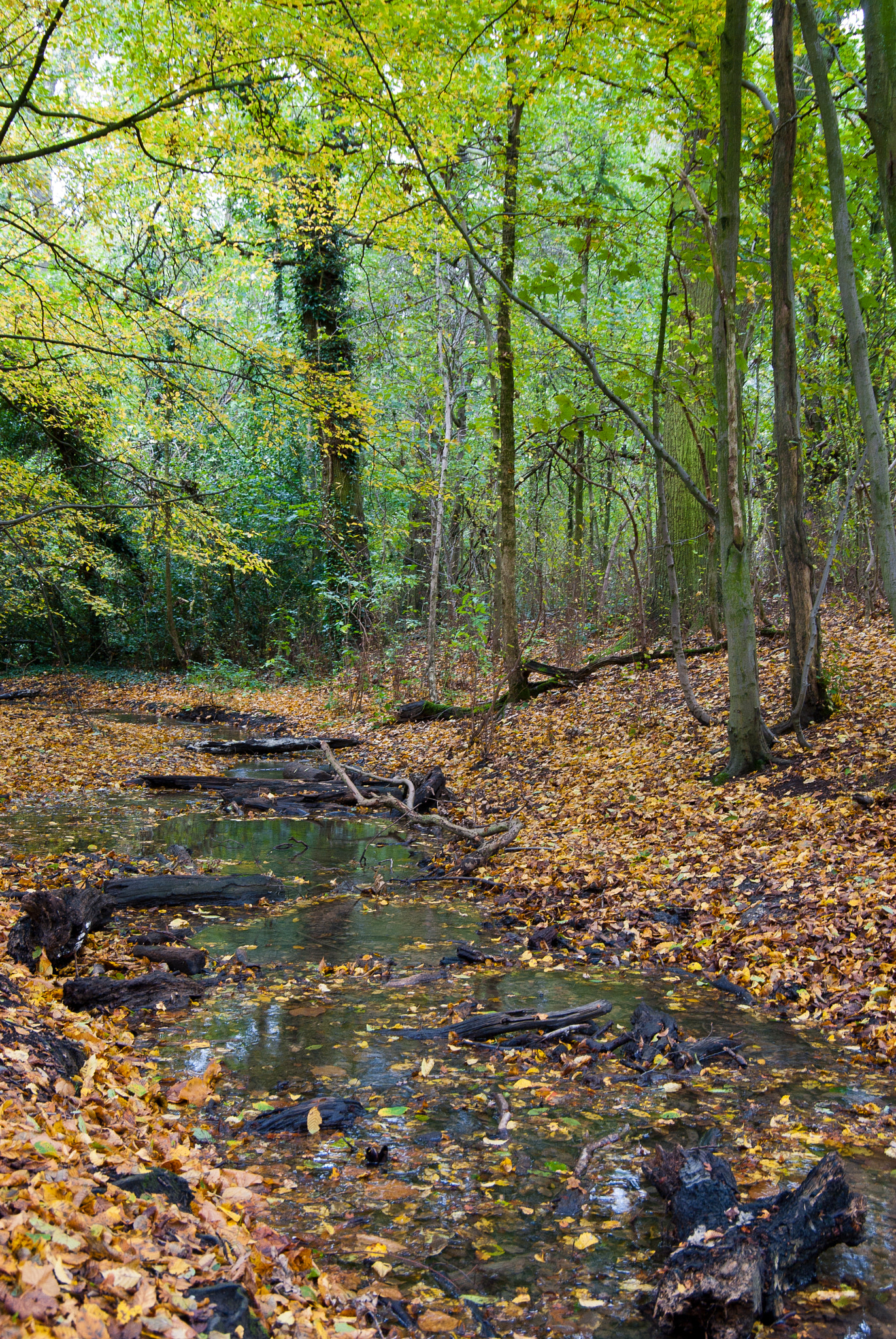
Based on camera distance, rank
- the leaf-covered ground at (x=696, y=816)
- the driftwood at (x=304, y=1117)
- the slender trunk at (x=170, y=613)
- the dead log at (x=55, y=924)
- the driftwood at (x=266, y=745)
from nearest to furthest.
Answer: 1. the driftwood at (x=304, y=1117)
2. the dead log at (x=55, y=924)
3. the leaf-covered ground at (x=696, y=816)
4. the driftwood at (x=266, y=745)
5. the slender trunk at (x=170, y=613)

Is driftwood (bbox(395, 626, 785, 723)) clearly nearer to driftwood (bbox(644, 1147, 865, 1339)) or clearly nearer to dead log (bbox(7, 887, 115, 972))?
dead log (bbox(7, 887, 115, 972))

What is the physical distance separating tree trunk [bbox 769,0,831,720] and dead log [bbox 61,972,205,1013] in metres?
5.98

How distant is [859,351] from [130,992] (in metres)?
6.33

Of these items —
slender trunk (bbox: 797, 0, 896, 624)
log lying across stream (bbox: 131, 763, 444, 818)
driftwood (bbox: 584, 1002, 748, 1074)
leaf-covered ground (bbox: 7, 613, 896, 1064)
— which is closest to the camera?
driftwood (bbox: 584, 1002, 748, 1074)

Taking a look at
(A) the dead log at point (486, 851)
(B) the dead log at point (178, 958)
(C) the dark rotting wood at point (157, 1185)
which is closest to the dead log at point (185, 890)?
(B) the dead log at point (178, 958)

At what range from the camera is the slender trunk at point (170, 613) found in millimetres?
23016

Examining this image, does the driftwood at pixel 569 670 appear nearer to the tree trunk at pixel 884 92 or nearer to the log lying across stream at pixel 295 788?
the log lying across stream at pixel 295 788

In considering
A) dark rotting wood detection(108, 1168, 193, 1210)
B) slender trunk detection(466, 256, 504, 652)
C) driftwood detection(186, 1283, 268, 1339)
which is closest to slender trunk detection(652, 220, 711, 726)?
slender trunk detection(466, 256, 504, 652)

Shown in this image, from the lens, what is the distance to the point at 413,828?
9586 mm

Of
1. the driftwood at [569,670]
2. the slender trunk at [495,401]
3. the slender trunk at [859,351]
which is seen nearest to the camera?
the slender trunk at [859,351]

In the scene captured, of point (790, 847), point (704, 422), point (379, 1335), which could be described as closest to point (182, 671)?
point (704, 422)

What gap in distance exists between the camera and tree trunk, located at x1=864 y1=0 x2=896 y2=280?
503 cm

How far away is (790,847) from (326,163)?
8.34m

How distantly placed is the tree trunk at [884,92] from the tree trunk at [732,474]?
192cm
